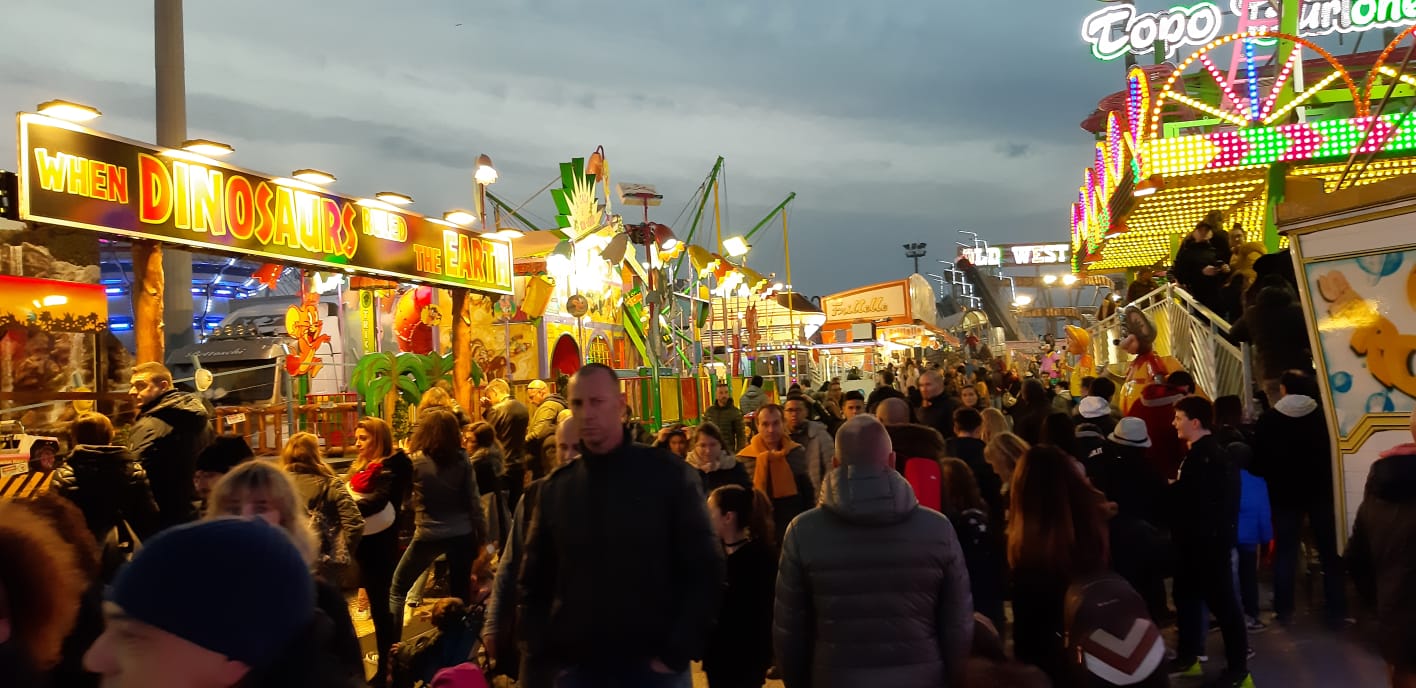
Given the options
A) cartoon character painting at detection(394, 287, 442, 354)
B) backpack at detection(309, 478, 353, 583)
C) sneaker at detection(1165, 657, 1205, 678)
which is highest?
cartoon character painting at detection(394, 287, 442, 354)

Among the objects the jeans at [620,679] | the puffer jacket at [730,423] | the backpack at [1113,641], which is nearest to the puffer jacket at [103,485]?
the jeans at [620,679]

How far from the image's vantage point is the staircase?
12.5 m

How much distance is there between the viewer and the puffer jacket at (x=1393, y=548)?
354 cm

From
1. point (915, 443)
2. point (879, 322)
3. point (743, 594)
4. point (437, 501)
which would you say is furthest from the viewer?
point (879, 322)

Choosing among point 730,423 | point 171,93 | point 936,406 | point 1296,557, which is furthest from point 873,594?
point 171,93

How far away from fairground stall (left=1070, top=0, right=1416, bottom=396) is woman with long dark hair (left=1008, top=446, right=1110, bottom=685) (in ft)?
16.0

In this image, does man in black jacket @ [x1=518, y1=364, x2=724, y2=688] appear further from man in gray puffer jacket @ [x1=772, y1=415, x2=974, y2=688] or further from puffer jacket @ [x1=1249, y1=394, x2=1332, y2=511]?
puffer jacket @ [x1=1249, y1=394, x2=1332, y2=511]

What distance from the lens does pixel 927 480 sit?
5734mm

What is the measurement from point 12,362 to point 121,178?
290 centimetres

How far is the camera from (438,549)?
278 inches

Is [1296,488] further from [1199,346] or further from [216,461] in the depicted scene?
[216,461]

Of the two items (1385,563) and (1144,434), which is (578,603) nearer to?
(1385,563)

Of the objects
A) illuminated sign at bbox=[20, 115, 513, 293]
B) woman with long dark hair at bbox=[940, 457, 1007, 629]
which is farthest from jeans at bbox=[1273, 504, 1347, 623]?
illuminated sign at bbox=[20, 115, 513, 293]

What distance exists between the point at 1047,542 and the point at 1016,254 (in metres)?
77.9
